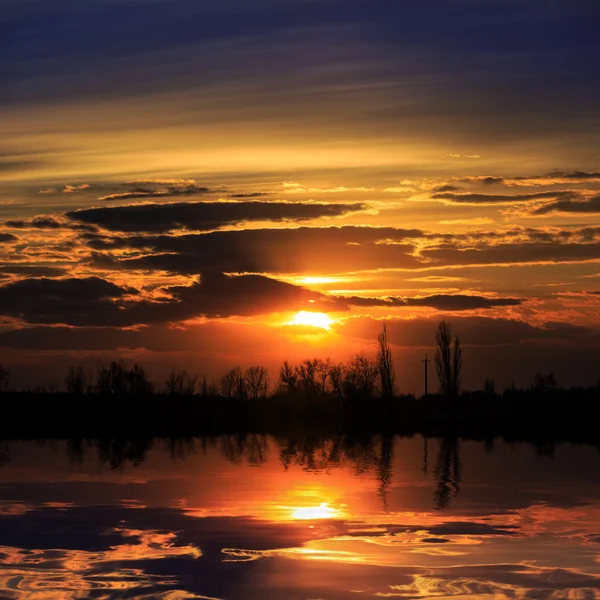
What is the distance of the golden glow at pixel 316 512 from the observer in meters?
22.8

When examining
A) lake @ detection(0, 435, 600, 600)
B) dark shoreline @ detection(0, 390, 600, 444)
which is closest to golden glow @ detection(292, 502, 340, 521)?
lake @ detection(0, 435, 600, 600)

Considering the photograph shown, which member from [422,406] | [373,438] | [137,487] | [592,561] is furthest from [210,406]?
[592,561]

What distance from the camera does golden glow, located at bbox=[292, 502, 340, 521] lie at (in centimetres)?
2280

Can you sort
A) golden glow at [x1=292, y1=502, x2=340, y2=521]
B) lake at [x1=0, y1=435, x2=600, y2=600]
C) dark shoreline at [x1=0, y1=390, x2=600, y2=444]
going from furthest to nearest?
dark shoreline at [x1=0, y1=390, x2=600, y2=444]
golden glow at [x1=292, y1=502, x2=340, y2=521]
lake at [x1=0, y1=435, x2=600, y2=600]

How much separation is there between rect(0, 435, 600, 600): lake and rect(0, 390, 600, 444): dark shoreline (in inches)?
1215

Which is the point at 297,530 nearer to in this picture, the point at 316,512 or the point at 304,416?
the point at 316,512

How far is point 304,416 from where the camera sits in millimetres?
89500

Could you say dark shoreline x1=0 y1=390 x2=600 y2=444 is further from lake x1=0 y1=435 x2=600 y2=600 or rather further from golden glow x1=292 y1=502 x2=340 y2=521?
golden glow x1=292 y1=502 x2=340 y2=521

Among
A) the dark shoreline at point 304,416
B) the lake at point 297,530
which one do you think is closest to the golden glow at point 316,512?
the lake at point 297,530

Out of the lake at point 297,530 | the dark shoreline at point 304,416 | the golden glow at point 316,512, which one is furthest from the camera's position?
the dark shoreline at point 304,416

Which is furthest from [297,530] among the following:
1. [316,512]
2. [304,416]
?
[304,416]

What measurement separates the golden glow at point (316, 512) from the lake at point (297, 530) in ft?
0.23

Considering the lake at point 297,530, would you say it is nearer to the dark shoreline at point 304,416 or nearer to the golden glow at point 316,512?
the golden glow at point 316,512

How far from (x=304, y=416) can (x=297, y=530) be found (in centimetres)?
6907
